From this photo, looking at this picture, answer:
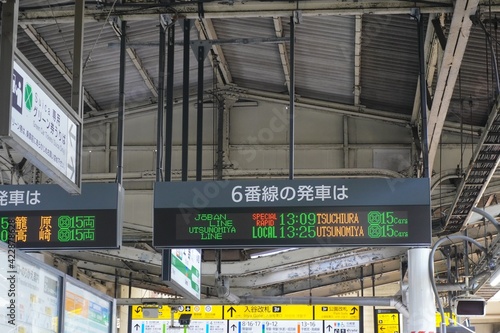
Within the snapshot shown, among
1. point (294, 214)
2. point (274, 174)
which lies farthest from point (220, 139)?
point (294, 214)

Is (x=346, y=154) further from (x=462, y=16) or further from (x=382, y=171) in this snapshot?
(x=462, y=16)

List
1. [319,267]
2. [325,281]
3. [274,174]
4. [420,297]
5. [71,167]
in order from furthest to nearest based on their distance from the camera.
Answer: [325,281], [319,267], [274,174], [420,297], [71,167]

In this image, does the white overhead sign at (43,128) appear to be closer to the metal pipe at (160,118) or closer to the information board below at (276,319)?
the metal pipe at (160,118)

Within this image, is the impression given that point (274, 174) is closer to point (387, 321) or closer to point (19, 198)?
point (387, 321)

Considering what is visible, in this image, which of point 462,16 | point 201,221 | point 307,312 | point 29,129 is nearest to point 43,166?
point 29,129

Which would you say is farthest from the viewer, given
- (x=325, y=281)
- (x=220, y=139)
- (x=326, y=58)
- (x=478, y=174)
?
(x=325, y=281)

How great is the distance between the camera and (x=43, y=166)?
24.4ft

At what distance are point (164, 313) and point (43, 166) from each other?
15.2m

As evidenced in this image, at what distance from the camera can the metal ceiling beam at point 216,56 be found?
14.3 metres

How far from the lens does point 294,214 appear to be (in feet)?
35.0

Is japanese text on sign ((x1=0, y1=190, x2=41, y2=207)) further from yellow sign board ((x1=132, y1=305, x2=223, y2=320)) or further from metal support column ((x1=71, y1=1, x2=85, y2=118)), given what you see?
yellow sign board ((x1=132, y1=305, x2=223, y2=320))

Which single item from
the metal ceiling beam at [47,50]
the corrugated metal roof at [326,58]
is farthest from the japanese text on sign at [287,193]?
the metal ceiling beam at [47,50]

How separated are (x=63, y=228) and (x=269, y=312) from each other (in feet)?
37.5

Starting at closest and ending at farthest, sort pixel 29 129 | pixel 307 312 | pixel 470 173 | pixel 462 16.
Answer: pixel 29 129 → pixel 462 16 → pixel 470 173 → pixel 307 312
